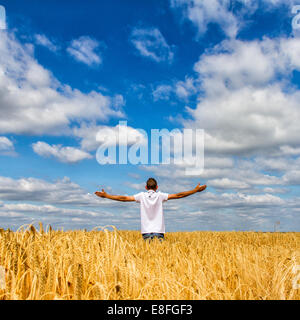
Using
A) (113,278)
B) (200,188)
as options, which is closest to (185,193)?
(200,188)

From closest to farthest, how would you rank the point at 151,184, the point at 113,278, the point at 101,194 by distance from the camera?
the point at 113,278
the point at 101,194
the point at 151,184

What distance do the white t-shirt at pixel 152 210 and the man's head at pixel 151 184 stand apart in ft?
0.36

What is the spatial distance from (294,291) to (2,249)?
3600 mm

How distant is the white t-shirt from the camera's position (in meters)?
7.86

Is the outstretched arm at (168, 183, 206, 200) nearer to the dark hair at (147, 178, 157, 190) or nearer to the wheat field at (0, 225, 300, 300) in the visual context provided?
the dark hair at (147, 178, 157, 190)

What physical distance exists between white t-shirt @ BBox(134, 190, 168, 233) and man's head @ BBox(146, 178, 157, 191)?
11 cm

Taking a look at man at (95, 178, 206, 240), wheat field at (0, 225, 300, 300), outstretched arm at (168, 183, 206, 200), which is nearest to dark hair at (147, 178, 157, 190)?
man at (95, 178, 206, 240)

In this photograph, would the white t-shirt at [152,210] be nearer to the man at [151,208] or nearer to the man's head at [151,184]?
the man at [151,208]

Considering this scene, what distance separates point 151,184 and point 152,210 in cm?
65

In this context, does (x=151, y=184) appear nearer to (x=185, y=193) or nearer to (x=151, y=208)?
(x=151, y=208)

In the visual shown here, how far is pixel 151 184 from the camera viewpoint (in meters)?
7.98
